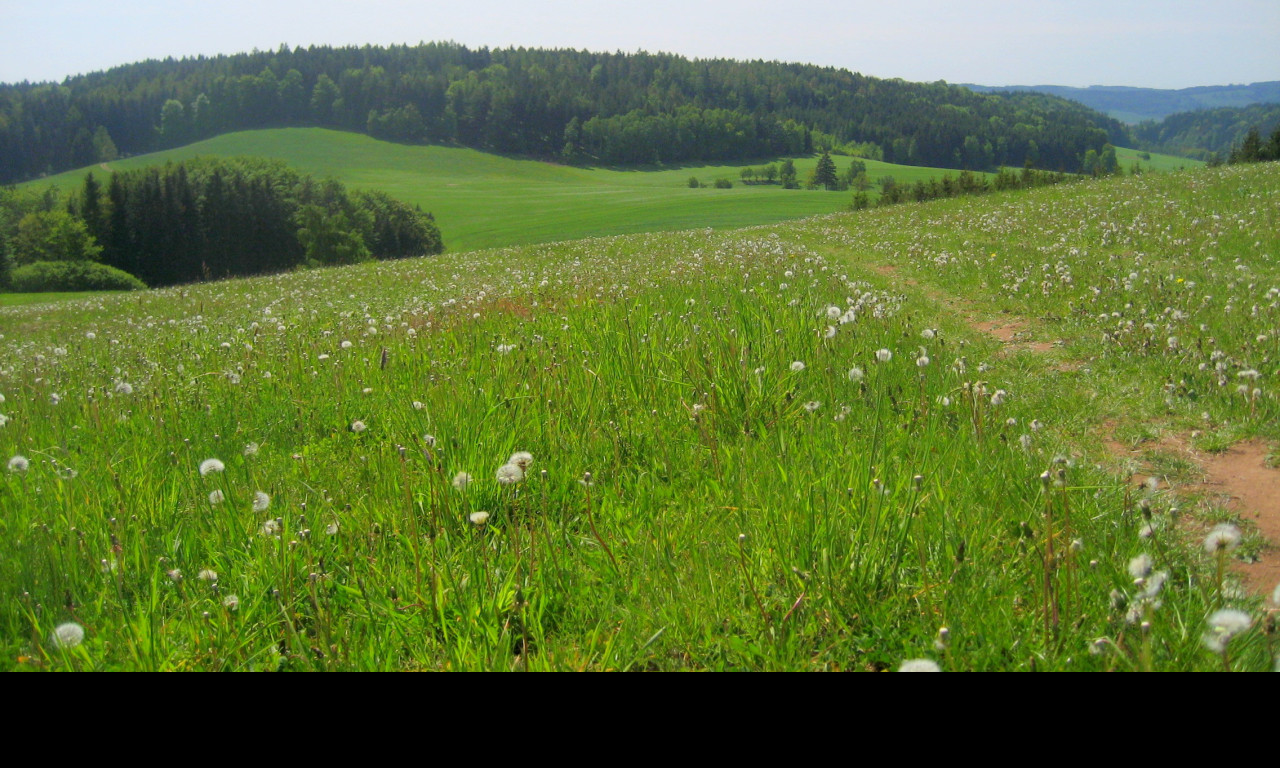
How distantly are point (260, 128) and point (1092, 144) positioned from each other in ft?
549

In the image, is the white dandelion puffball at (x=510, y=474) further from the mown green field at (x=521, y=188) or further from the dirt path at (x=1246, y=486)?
the mown green field at (x=521, y=188)

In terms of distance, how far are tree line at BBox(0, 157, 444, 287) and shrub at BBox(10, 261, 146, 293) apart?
1369 cm

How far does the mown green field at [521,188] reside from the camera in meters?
71.6

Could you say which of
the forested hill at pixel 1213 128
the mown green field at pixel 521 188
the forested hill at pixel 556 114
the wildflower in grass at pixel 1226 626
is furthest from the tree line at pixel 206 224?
the wildflower in grass at pixel 1226 626

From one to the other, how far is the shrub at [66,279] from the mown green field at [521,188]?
28.8 m

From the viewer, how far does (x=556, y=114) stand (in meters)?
166

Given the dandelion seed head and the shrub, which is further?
the shrub

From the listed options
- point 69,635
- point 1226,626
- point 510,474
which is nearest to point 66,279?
point 69,635

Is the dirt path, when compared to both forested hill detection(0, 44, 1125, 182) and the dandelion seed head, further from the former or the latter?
forested hill detection(0, 44, 1125, 182)

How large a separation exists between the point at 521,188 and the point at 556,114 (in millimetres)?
56563

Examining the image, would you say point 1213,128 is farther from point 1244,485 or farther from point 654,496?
point 654,496

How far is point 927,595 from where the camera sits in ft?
8.51

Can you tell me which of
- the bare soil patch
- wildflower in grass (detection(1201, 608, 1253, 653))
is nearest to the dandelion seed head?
wildflower in grass (detection(1201, 608, 1253, 653))

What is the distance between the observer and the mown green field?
235 feet
